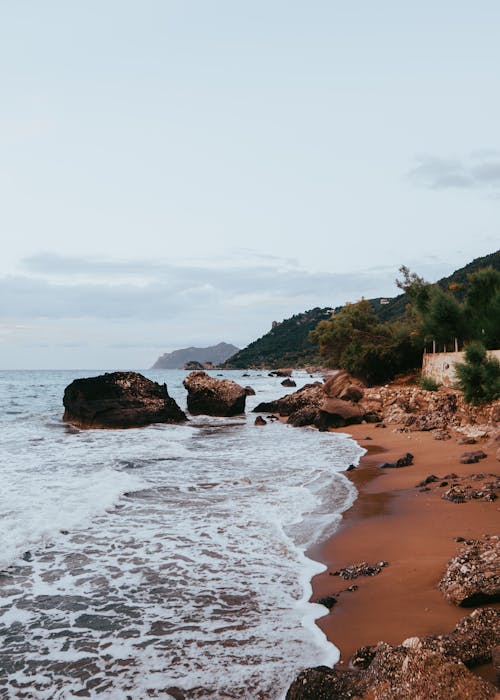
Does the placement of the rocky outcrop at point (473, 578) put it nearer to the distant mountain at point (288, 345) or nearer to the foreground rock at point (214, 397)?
the foreground rock at point (214, 397)

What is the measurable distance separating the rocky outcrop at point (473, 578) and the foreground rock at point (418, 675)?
86 cm

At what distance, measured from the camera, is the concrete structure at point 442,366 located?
27.2 meters

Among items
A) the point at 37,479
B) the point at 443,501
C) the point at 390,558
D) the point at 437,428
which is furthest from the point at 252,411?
the point at 390,558

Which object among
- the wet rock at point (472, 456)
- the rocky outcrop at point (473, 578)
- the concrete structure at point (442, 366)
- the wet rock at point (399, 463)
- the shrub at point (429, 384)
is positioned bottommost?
the wet rock at point (399, 463)

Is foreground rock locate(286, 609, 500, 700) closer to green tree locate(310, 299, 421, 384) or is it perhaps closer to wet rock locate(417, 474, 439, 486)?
wet rock locate(417, 474, 439, 486)

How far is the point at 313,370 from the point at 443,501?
11095 centimetres

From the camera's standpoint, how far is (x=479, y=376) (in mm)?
21562

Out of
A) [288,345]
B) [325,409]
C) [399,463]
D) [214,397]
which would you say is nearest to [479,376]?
[325,409]

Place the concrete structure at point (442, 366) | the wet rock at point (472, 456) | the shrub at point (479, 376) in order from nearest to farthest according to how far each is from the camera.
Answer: the wet rock at point (472, 456) → the shrub at point (479, 376) → the concrete structure at point (442, 366)

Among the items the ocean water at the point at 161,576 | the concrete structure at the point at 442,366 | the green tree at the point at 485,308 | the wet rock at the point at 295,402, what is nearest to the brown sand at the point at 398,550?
the ocean water at the point at 161,576

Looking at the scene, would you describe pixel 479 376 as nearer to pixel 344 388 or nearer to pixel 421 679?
pixel 344 388

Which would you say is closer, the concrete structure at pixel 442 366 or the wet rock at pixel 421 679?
the wet rock at pixel 421 679

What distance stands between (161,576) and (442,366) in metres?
25.2

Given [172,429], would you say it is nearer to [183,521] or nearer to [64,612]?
[183,521]
